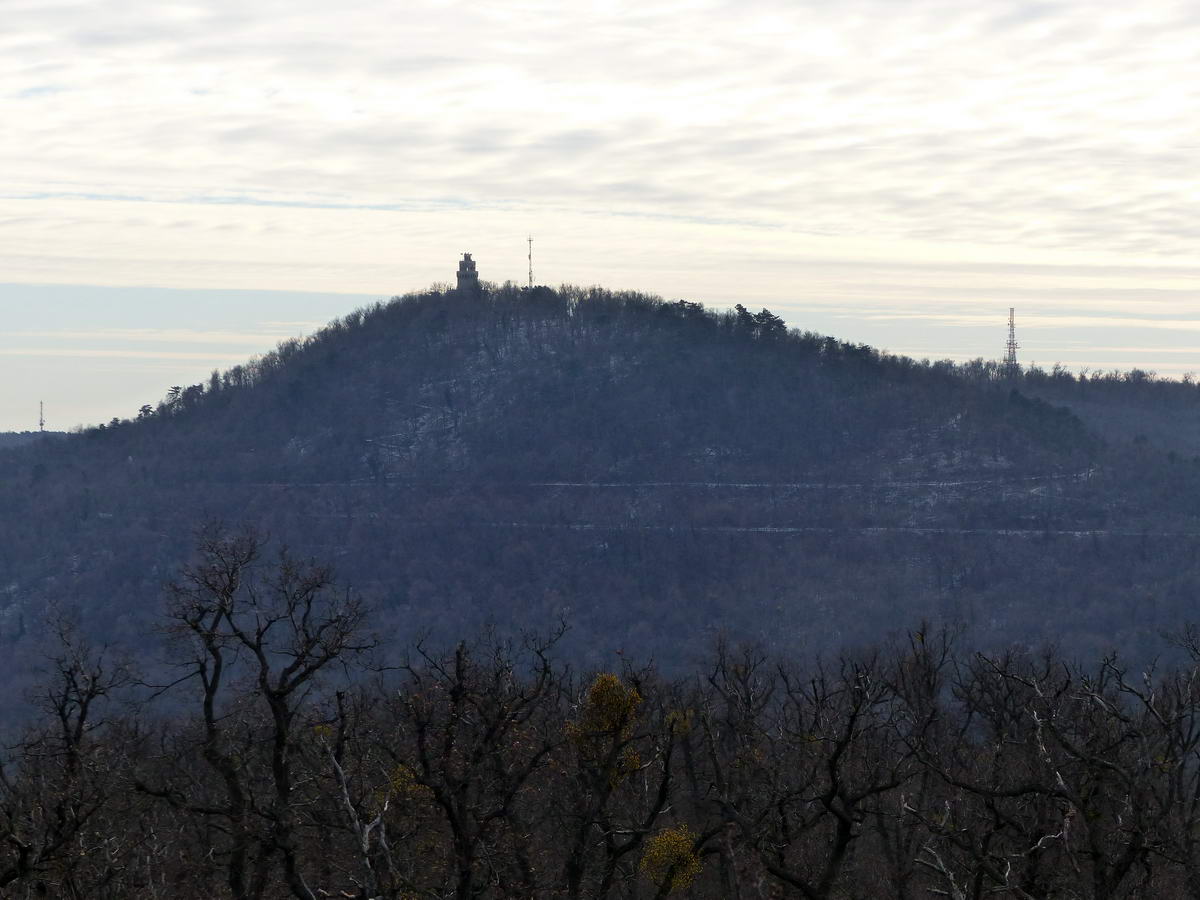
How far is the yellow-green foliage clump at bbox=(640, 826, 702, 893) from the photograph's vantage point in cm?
3453

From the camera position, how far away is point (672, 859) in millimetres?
36281

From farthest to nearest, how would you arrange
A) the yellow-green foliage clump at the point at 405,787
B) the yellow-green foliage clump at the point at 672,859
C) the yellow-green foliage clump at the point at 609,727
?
1. the yellow-green foliage clump at the point at 609,727
2. the yellow-green foliage clump at the point at 672,859
3. the yellow-green foliage clump at the point at 405,787

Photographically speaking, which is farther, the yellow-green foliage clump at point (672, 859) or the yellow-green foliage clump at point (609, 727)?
the yellow-green foliage clump at point (609, 727)

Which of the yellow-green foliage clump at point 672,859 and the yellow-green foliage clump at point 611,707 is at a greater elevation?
the yellow-green foliage clump at point 611,707

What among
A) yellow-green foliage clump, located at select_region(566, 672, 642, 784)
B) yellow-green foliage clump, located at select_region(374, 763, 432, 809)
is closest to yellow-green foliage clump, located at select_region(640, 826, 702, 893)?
yellow-green foliage clump, located at select_region(566, 672, 642, 784)

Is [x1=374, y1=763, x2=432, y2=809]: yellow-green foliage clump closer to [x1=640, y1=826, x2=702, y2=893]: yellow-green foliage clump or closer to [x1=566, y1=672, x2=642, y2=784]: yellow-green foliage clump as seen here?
[x1=566, y1=672, x2=642, y2=784]: yellow-green foliage clump

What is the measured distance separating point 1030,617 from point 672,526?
47970 mm

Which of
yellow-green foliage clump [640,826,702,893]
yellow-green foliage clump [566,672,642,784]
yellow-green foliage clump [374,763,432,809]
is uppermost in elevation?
yellow-green foliage clump [566,672,642,784]

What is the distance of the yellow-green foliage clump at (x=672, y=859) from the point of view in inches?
1359

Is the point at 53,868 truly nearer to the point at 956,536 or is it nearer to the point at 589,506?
the point at 956,536

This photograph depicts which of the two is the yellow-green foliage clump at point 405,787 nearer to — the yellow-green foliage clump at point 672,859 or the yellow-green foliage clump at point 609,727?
the yellow-green foliage clump at point 609,727

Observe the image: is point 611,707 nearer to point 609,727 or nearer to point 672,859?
point 609,727

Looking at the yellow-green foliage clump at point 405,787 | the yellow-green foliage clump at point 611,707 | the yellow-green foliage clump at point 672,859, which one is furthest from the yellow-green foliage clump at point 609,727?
the yellow-green foliage clump at point 405,787

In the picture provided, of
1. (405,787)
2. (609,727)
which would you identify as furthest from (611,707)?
(405,787)
